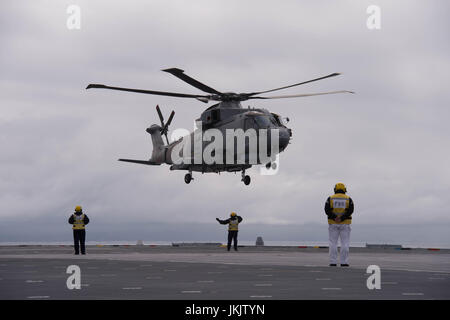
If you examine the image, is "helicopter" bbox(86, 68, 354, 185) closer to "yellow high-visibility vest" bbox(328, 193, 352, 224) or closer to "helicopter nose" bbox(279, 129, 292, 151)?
"helicopter nose" bbox(279, 129, 292, 151)

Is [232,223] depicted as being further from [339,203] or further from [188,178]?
[339,203]

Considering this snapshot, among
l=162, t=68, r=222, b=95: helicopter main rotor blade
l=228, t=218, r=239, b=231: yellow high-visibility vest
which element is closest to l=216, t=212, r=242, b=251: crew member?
l=228, t=218, r=239, b=231: yellow high-visibility vest

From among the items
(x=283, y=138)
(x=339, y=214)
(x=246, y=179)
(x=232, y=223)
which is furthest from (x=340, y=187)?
(x=246, y=179)

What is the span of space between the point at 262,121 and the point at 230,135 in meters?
1.97

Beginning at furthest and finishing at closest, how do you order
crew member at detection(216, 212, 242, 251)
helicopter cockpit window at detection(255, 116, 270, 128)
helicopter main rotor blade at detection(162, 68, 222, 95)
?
crew member at detection(216, 212, 242, 251), helicopter cockpit window at detection(255, 116, 270, 128), helicopter main rotor blade at detection(162, 68, 222, 95)

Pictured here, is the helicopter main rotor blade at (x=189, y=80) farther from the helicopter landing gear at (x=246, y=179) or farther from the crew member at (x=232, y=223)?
the crew member at (x=232, y=223)

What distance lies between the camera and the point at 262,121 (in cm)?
3806

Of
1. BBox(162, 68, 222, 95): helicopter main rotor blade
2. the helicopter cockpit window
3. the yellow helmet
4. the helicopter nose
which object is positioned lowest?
the yellow helmet

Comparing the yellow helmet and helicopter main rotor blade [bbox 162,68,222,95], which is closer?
the yellow helmet

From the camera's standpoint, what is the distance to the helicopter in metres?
37.4

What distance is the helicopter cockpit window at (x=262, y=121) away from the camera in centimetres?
3796

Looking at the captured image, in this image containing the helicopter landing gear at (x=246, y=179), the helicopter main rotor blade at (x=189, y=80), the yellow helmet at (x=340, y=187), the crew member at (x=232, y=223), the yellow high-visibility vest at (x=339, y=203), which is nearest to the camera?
the yellow high-visibility vest at (x=339, y=203)

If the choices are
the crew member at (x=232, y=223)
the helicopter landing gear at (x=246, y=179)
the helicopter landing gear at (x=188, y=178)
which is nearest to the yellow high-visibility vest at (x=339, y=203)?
the crew member at (x=232, y=223)
